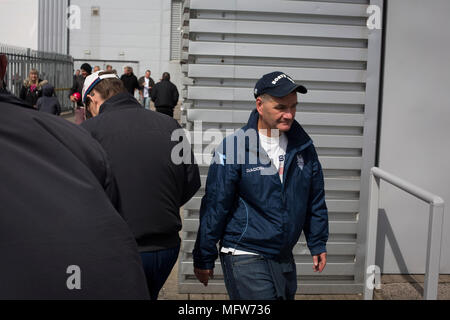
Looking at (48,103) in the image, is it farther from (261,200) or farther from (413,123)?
(261,200)

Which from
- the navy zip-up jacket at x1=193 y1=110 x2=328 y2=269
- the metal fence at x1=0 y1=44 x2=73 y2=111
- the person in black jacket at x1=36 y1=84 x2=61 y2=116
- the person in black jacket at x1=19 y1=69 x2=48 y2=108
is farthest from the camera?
the metal fence at x1=0 y1=44 x2=73 y2=111

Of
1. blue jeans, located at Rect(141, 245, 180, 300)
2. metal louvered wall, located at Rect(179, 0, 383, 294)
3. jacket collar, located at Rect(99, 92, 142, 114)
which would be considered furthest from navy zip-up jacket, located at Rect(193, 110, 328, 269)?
metal louvered wall, located at Rect(179, 0, 383, 294)

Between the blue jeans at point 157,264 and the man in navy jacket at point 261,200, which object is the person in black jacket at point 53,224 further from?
the man in navy jacket at point 261,200

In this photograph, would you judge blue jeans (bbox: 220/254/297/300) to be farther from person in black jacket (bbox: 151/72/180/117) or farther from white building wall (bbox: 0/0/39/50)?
white building wall (bbox: 0/0/39/50)

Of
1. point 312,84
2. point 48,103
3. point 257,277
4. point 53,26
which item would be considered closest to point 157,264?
point 257,277

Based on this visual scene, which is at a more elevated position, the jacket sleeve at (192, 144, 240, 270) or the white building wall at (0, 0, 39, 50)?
the white building wall at (0, 0, 39, 50)

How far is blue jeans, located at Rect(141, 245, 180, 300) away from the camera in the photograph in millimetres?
3455

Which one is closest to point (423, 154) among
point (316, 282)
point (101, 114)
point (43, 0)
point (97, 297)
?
point (316, 282)

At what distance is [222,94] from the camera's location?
5.65m

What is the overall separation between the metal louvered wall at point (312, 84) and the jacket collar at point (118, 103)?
1.91m

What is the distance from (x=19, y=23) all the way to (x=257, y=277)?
3122 cm

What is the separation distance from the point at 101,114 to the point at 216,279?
8.75 ft

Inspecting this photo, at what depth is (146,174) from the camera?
346 cm

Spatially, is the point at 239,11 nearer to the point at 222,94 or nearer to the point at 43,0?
the point at 222,94
